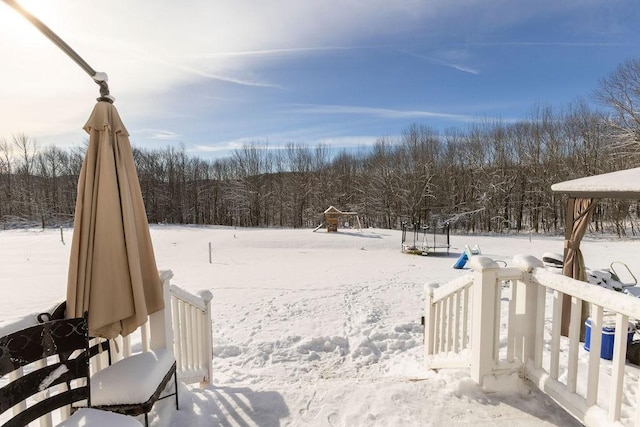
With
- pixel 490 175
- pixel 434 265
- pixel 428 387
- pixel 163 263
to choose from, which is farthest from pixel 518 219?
pixel 428 387

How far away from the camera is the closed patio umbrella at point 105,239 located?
6.62 feet

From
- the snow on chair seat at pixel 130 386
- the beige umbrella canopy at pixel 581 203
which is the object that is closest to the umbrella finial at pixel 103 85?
the snow on chair seat at pixel 130 386

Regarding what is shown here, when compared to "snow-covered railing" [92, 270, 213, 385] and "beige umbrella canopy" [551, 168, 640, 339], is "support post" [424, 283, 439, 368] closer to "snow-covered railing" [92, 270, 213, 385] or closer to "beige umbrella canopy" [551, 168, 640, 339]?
"beige umbrella canopy" [551, 168, 640, 339]

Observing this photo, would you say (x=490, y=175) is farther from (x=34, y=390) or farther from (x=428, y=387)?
(x=34, y=390)

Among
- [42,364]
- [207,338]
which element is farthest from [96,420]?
[207,338]

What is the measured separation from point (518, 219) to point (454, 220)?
15.4 ft

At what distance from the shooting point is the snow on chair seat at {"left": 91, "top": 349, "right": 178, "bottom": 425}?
192 centimetres

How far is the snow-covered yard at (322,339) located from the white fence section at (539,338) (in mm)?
231

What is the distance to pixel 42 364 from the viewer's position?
6.10ft

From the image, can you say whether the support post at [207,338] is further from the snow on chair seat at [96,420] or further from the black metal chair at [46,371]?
the snow on chair seat at [96,420]

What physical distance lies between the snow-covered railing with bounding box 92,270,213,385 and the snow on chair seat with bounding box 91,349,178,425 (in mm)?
408

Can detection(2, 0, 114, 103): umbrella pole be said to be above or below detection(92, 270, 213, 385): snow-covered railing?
above

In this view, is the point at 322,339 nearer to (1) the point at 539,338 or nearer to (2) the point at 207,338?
(2) the point at 207,338

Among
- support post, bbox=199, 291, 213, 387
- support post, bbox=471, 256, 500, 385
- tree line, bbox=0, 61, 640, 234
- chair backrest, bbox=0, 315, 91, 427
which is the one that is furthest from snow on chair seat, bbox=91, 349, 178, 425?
tree line, bbox=0, 61, 640, 234
